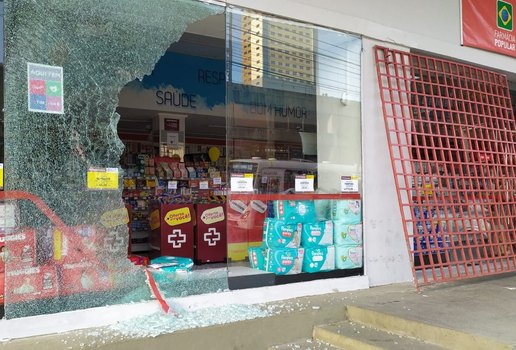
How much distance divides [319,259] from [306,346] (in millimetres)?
967

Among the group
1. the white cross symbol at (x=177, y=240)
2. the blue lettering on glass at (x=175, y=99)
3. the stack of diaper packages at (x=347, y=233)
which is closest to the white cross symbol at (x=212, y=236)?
the white cross symbol at (x=177, y=240)

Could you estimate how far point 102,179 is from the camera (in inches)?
133

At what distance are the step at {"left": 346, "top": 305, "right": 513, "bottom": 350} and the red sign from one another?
11.2 feet

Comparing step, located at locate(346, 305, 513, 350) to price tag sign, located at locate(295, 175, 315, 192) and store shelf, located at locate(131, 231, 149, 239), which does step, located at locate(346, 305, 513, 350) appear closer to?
price tag sign, located at locate(295, 175, 315, 192)

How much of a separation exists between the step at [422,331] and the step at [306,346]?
0.40 meters

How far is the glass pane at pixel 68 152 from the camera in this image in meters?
3.05

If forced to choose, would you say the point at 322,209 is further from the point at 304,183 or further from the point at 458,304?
the point at 458,304

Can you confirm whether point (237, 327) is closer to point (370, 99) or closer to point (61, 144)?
point (61, 144)

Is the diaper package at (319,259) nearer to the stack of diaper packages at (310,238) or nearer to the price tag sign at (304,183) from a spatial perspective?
the stack of diaper packages at (310,238)

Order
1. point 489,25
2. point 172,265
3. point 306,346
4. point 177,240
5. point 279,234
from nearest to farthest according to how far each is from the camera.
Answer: point 306,346
point 172,265
point 279,234
point 489,25
point 177,240

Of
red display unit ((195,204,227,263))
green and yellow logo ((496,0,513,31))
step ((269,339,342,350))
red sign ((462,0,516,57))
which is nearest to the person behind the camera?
step ((269,339,342,350))

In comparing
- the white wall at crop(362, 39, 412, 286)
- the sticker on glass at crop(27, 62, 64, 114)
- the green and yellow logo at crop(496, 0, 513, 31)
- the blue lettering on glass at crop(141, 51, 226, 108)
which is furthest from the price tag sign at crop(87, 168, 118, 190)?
the green and yellow logo at crop(496, 0, 513, 31)

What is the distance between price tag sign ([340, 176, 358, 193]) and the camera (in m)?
4.64

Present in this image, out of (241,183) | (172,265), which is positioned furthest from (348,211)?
(172,265)
